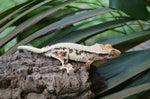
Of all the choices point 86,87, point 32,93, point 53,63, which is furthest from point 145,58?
point 32,93

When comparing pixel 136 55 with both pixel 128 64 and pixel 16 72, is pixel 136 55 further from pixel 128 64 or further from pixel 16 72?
pixel 16 72

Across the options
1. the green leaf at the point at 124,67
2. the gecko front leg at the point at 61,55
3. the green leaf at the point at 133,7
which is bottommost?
the green leaf at the point at 124,67

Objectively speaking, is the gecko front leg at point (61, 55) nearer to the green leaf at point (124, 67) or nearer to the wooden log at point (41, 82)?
the wooden log at point (41, 82)

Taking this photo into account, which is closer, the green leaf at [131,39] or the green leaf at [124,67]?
the green leaf at [124,67]

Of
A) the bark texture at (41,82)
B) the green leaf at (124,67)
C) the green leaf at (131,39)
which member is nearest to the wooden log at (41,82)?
the bark texture at (41,82)

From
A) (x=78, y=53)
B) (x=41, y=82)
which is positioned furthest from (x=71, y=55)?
(x=41, y=82)

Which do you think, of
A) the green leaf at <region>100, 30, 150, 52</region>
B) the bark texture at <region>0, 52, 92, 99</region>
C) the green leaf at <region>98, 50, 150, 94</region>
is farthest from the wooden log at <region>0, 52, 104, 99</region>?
the green leaf at <region>100, 30, 150, 52</region>
